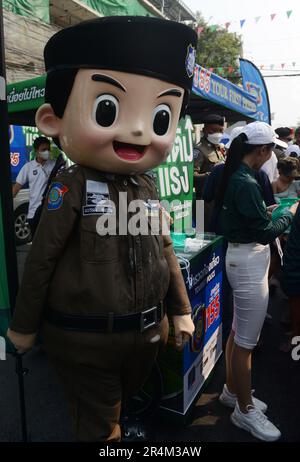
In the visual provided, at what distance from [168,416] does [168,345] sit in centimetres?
43

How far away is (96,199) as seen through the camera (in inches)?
56.4

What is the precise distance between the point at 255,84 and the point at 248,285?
706 centimetres

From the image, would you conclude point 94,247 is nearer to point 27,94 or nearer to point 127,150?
point 127,150

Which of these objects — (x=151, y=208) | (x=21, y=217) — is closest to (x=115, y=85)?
(x=151, y=208)

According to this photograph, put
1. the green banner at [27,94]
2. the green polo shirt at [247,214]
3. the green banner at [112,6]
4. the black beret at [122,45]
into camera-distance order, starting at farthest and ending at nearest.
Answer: the green banner at [112,6]
the green banner at [27,94]
the green polo shirt at [247,214]
the black beret at [122,45]

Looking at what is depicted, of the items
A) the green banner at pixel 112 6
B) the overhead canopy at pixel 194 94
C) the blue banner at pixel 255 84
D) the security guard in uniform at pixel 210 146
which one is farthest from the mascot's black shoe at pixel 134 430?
the green banner at pixel 112 6

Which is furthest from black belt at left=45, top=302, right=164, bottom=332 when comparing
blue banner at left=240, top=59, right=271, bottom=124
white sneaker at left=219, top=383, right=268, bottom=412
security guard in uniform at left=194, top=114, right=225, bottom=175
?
blue banner at left=240, top=59, right=271, bottom=124

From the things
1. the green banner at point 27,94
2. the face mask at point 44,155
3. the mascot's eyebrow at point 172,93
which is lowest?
the mascot's eyebrow at point 172,93

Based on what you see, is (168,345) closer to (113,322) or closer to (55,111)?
(113,322)

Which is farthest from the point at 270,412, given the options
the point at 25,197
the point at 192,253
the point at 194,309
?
the point at 25,197

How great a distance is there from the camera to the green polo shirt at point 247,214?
1.95m

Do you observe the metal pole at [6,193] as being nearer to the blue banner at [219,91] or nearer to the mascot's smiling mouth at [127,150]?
the mascot's smiling mouth at [127,150]

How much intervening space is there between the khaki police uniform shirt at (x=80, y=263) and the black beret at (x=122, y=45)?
1.29 feet

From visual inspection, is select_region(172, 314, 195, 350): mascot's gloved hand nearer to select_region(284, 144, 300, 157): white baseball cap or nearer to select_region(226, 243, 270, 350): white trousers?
select_region(226, 243, 270, 350): white trousers
